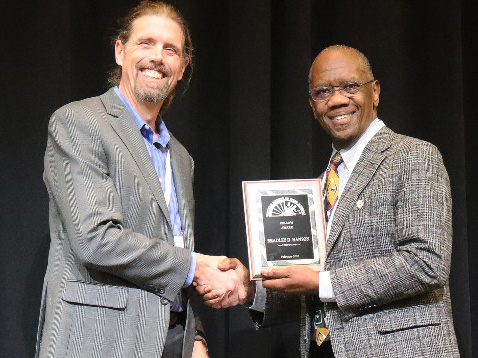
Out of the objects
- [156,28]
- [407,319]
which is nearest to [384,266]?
[407,319]

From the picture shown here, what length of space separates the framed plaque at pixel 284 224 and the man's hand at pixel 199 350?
369 mm

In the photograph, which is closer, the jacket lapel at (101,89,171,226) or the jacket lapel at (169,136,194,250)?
the jacket lapel at (101,89,171,226)

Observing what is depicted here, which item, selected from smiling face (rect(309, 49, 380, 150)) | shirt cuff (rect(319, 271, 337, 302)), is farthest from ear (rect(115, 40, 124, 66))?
shirt cuff (rect(319, 271, 337, 302))

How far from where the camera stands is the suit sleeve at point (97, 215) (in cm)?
195

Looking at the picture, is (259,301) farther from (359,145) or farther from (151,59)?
(151,59)

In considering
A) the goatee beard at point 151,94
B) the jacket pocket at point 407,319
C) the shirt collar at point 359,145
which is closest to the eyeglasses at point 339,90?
the shirt collar at point 359,145

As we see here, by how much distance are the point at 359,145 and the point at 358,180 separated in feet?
0.71

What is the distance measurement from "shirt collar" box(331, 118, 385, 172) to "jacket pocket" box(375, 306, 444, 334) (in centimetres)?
51

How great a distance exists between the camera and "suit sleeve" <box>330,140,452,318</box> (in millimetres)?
2012

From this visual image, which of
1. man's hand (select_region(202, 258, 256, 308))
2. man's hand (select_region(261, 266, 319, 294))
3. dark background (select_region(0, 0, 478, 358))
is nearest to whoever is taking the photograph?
man's hand (select_region(261, 266, 319, 294))

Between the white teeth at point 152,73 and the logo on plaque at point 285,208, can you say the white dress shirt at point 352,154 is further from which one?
the white teeth at point 152,73

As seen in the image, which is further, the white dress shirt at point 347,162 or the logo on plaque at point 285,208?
the white dress shirt at point 347,162

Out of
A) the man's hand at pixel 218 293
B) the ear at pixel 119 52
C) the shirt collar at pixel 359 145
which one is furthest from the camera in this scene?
the ear at pixel 119 52

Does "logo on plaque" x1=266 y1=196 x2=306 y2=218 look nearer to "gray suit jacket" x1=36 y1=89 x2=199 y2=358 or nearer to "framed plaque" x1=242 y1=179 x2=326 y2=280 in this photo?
"framed plaque" x1=242 y1=179 x2=326 y2=280
